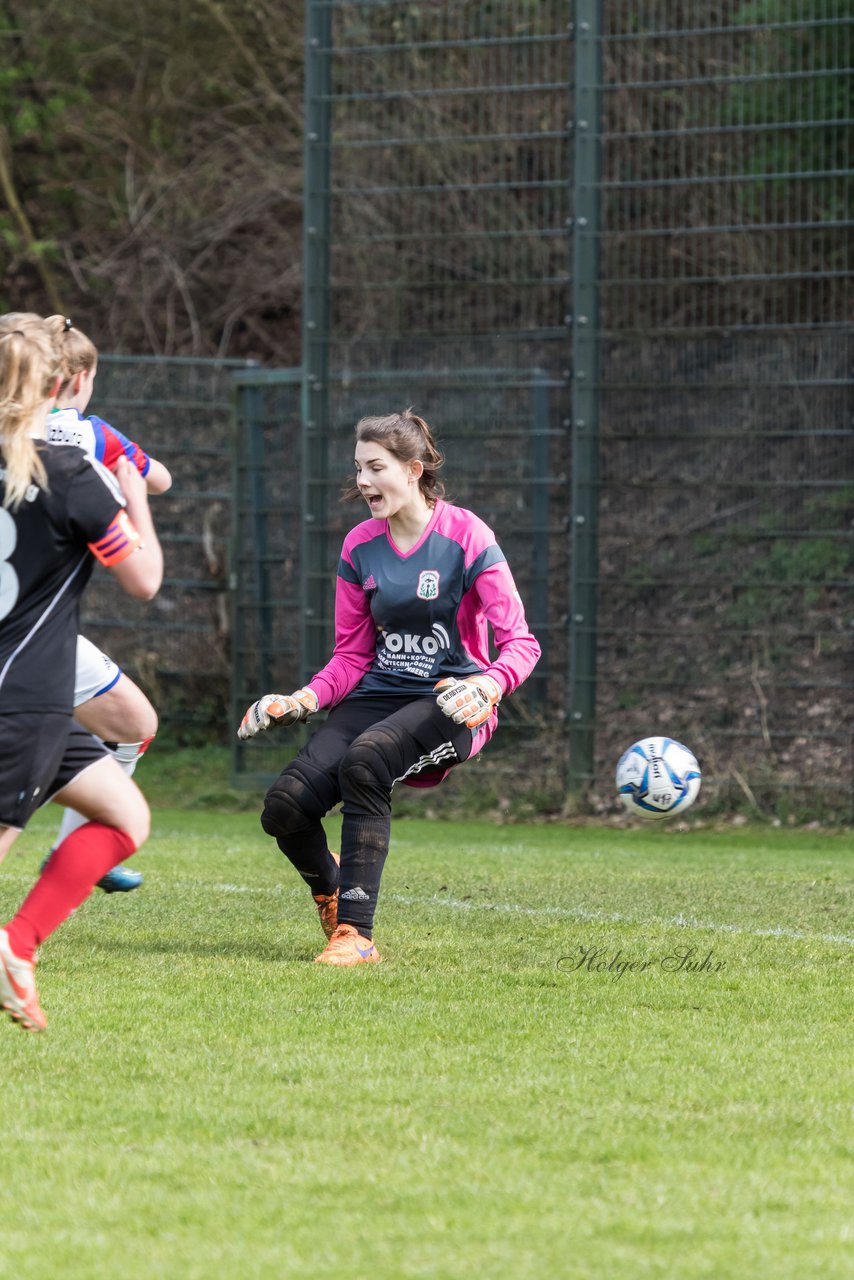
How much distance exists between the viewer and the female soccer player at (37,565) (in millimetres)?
3977

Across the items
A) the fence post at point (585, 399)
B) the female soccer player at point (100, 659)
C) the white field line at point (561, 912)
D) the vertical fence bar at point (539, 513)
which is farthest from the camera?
the vertical fence bar at point (539, 513)

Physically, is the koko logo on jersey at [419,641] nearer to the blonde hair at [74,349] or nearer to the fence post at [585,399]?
the blonde hair at [74,349]

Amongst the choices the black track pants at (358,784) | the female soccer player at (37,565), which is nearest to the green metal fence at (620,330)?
the black track pants at (358,784)

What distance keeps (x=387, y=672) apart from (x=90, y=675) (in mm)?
1033

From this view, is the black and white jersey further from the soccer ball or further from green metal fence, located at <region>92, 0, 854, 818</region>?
green metal fence, located at <region>92, 0, 854, 818</region>

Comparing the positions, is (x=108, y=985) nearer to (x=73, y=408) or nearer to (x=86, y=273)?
(x=73, y=408)

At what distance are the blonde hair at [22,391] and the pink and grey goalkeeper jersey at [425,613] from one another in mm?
1916

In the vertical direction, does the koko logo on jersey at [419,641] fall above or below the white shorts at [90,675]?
above

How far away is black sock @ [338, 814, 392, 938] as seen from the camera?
18.0 feet

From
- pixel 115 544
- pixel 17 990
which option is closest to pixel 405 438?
pixel 115 544

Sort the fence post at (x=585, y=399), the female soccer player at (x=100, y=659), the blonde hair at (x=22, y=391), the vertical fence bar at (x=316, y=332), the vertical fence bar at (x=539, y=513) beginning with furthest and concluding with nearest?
1. the vertical fence bar at (x=316, y=332)
2. the vertical fence bar at (x=539, y=513)
3. the fence post at (x=585, y=399)
4. the female soccer player at (x=100, y=659)
5. the blonde hair at (x=22, y=391)

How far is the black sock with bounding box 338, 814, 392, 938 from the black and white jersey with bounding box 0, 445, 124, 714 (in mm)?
1600

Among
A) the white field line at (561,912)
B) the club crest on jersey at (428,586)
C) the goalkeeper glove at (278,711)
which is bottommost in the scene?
the white field line at (561,912)
